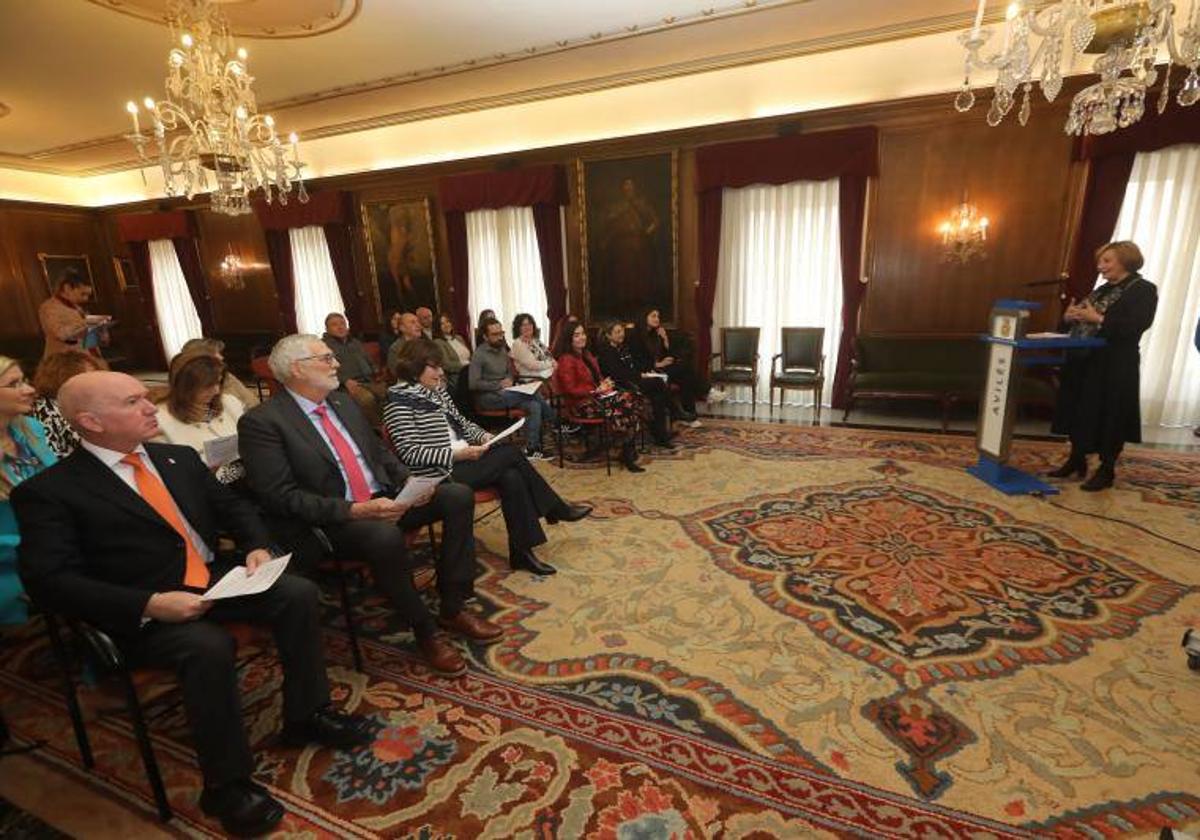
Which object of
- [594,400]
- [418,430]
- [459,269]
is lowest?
[594,400]

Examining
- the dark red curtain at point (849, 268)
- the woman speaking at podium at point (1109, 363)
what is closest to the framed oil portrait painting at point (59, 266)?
the dark red curtain at point (849, 268)

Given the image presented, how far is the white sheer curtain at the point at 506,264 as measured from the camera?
8312 millimetres

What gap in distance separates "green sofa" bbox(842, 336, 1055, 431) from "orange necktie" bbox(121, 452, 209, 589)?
614 cm

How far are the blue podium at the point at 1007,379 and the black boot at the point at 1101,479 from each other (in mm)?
214

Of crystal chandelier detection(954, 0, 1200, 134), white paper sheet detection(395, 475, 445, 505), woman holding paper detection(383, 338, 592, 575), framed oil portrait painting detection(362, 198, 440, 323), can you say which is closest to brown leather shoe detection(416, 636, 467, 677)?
white paper sheet detection(395, 475, 445, 505)

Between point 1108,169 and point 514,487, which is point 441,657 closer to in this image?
point 514,487

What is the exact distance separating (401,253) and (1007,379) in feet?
26.9

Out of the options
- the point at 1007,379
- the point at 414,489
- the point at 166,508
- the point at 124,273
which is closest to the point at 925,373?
the point at 1007,379

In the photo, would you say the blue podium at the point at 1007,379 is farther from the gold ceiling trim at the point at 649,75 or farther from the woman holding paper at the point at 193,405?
the woman holding paper at the point at 193,405

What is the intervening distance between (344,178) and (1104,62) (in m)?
9.17

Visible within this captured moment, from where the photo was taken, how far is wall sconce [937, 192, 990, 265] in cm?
616

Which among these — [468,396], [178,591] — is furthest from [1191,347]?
[178,591]

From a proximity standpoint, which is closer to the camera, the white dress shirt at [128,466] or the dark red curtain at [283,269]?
the white dress shirt at [128,466]

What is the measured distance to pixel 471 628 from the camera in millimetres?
2633
